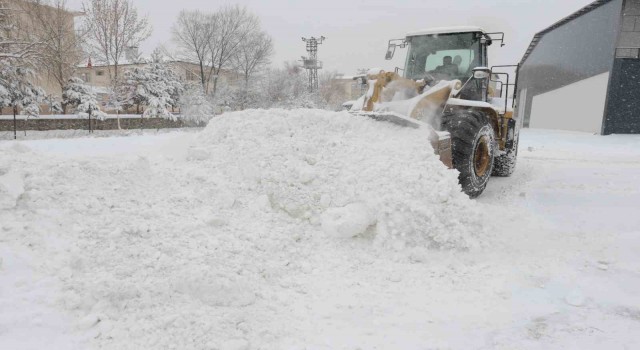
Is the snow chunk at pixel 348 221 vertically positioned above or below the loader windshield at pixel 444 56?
below

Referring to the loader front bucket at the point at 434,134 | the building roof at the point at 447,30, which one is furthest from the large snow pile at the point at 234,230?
the building roof at the point at 447,30

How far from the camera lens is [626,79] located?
54.3ft

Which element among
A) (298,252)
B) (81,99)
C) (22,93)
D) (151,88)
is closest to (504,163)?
(298,252)

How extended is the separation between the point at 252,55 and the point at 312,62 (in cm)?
1022

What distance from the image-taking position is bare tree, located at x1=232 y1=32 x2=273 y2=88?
139 feet

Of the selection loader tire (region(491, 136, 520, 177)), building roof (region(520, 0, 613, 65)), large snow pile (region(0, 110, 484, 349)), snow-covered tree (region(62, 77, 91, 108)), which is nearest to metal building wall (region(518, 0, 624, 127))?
building roof (region(520, 0, 613, 65))

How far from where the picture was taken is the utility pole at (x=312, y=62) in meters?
50.4

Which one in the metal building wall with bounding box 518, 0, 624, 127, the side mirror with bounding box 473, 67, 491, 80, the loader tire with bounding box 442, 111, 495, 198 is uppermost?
the metal building wall with bounding box 518, 0, 624, 127

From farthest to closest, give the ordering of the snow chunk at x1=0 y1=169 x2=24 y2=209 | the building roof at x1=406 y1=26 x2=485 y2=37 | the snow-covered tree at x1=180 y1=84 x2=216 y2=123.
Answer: the snow-covered tree at x1=180 y1=84 x2=216 y2=123 < the building roof at x1=406 y1=26 x2=485 y2=37 < the snow chunk at x1=0 y1=169 x2=24 y2=209

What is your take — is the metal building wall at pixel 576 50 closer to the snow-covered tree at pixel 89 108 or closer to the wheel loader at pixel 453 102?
the wheel loader at pixel 453 102

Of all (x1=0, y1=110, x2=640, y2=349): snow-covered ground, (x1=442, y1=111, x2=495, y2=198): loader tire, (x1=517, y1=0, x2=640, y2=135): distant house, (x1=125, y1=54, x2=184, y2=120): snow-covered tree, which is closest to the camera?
(x1=0, y1=110, x2=640, y2=349): snow-covered ground

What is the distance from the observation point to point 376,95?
602 cm

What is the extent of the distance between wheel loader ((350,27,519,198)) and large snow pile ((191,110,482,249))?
0.51 m

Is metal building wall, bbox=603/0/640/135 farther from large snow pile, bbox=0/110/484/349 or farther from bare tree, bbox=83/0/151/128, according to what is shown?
bare tree, bbox=83/0/151/128
